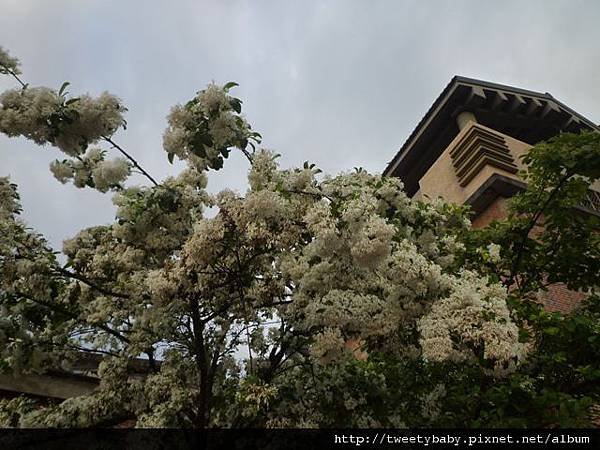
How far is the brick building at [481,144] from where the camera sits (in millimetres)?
11758

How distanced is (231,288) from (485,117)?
12.9 m

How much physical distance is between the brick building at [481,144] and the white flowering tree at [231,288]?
556 centimetres

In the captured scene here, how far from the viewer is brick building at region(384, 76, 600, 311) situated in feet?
38.6

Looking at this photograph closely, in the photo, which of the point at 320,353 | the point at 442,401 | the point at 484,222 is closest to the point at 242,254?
the point at 320,353

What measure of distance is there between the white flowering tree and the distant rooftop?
367 inches

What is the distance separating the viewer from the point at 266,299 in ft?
19.8

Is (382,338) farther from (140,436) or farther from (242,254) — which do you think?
(140,436)

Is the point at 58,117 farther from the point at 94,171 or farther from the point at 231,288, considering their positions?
the point at 231,288

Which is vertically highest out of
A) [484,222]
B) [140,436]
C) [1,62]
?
[484,222]

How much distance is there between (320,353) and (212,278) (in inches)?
59.0

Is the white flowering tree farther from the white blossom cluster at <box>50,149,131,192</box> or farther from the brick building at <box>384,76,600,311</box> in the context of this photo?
the brick building at <box>384,76,600,311</box>

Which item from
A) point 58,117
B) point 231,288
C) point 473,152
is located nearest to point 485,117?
point 473,152

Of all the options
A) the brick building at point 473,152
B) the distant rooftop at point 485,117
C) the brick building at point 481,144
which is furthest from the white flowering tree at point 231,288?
the distant rooftop at point 485,117

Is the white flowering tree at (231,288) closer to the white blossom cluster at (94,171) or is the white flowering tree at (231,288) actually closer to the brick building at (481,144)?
the white blossom cluster at (94,171)
